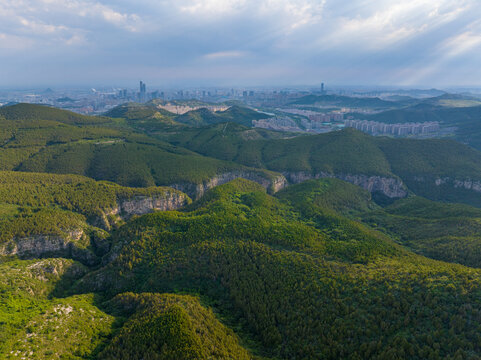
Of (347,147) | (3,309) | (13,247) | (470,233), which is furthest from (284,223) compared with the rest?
(347,147)

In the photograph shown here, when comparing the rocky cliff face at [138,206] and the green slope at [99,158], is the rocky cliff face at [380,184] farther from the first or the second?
the rocky cliff face at [138,206]

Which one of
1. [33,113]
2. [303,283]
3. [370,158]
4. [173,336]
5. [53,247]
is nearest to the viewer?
[173,336]

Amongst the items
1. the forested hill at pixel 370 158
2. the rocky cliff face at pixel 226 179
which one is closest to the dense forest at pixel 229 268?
the rocky cliff face at pixel 226 179

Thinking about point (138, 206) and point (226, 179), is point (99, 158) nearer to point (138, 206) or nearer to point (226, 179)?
point (138, 206)

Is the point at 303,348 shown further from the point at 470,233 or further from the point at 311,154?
the point at 311,154

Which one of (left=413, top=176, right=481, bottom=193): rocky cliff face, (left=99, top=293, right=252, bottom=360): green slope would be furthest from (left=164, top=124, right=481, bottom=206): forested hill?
(left=99, top=293, right=252, bottom=360): green slope

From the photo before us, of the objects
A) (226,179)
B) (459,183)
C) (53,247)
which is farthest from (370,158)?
(53,247)
